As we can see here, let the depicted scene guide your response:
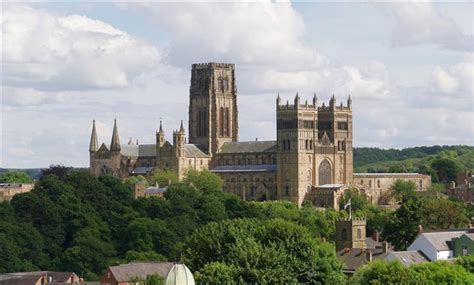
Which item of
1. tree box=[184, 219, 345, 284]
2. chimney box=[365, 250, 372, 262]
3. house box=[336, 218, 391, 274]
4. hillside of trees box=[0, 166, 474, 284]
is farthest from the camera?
house box=[336, 218, 391, 274]

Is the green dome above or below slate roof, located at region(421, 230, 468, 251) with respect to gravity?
below

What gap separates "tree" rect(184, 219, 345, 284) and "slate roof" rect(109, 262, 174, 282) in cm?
688

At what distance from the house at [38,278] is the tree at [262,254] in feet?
55.3

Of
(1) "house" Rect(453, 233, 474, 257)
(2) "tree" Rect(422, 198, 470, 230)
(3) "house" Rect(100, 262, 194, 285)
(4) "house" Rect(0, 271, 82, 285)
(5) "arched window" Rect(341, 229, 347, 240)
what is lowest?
(4) "house" Rect(0, 271, 82, 285)

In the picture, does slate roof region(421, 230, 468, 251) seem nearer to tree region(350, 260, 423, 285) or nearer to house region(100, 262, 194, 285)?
tree region(350, 260, 423, 285)

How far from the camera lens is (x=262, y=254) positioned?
97.6 meters

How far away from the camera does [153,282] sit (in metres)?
99.4

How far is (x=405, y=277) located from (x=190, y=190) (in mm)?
86201

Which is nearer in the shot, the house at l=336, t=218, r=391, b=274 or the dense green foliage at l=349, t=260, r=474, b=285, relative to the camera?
the dense green foliage at l=349, t=260, r=474, b=285

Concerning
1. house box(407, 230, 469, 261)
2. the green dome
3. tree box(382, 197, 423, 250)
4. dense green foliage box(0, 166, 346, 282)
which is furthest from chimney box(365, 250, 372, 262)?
the green dome

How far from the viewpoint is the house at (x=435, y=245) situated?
113188 millimetres

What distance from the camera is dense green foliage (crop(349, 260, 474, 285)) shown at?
93.6 meters

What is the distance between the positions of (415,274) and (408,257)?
16251 mm

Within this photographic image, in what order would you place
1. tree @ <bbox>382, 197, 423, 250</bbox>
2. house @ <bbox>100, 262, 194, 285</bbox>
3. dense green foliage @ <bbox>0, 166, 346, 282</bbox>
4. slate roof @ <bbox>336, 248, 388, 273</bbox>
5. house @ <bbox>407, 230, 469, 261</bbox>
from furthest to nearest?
dense green foliage @ <bbox>0, 166, 346, 282</bbox> → tree @ <bbox>382, 197, 423, 250</bbox> → house @ <bbox>100, 262, 194, 285</bbox> → house @ <bbox>407, 230, 469, 261</bbox> → slate roof @ <bbox>336, 248, 388, 273</bbox>
